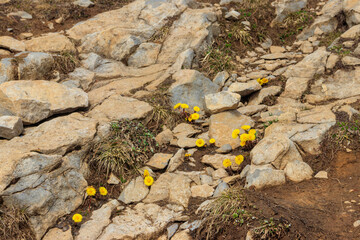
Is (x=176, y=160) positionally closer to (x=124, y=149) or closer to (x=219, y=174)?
(x=219, y=174)

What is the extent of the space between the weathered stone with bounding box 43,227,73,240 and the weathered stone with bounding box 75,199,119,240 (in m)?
0.12

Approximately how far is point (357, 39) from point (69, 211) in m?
6.89

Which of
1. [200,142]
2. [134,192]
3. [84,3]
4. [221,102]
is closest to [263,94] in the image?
[221,102]

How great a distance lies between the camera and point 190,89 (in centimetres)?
680

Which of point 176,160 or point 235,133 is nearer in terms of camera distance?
point 176,160

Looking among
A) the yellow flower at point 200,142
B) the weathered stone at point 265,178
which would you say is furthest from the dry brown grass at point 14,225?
the weathered stone at point 265,178

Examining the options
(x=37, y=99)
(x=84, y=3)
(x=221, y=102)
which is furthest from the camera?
(x=84, y=3)

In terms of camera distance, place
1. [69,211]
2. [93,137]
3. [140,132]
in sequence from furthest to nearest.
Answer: [140,132] < [93,137] < [69,211]

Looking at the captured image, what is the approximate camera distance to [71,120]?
542cm

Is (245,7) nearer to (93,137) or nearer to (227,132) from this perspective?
(227,132)

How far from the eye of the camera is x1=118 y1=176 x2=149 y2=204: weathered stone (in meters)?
4.84

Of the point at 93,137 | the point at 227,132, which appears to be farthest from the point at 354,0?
the point at 93,137

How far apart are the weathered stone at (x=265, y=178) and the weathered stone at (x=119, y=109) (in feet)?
7.81

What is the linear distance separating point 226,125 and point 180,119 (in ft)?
3.15
